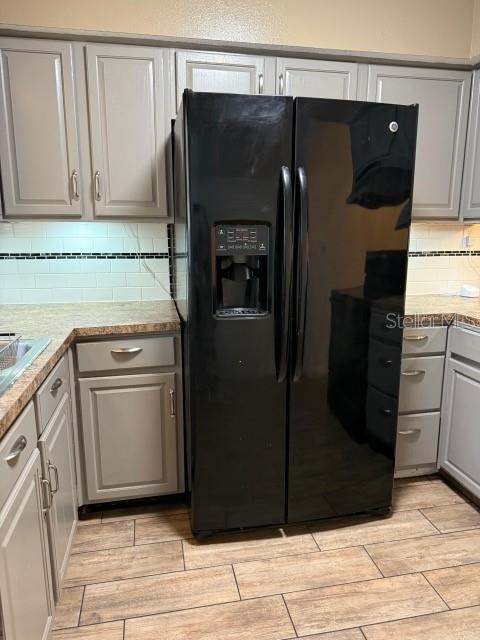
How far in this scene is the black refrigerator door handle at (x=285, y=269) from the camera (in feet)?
5.73

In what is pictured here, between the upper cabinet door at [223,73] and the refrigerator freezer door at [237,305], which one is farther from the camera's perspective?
the upper cabinet door at [223,73]

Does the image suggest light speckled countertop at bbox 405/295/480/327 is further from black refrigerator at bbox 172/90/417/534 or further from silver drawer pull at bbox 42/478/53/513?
silver drawer pull at bbox 42/478/53/513

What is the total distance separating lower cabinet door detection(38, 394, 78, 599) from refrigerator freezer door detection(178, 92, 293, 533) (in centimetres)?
50

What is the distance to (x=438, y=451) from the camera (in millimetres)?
2457

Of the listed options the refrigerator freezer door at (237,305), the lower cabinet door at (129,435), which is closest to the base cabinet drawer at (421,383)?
the refrigerator freezer door at (237,305)

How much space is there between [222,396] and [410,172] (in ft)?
3.97

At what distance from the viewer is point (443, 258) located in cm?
288

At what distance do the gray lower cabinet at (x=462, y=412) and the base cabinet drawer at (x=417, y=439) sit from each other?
0.05m

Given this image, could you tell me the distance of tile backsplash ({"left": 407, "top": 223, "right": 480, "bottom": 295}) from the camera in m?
2.84

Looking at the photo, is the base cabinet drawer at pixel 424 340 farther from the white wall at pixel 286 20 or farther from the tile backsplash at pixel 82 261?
the white wall at pixel 286 20

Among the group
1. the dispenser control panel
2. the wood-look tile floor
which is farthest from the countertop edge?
the wood-look tile floor

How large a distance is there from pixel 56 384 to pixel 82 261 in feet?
3.32

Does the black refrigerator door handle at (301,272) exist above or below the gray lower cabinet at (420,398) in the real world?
above

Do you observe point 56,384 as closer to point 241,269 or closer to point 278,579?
point 241,269
